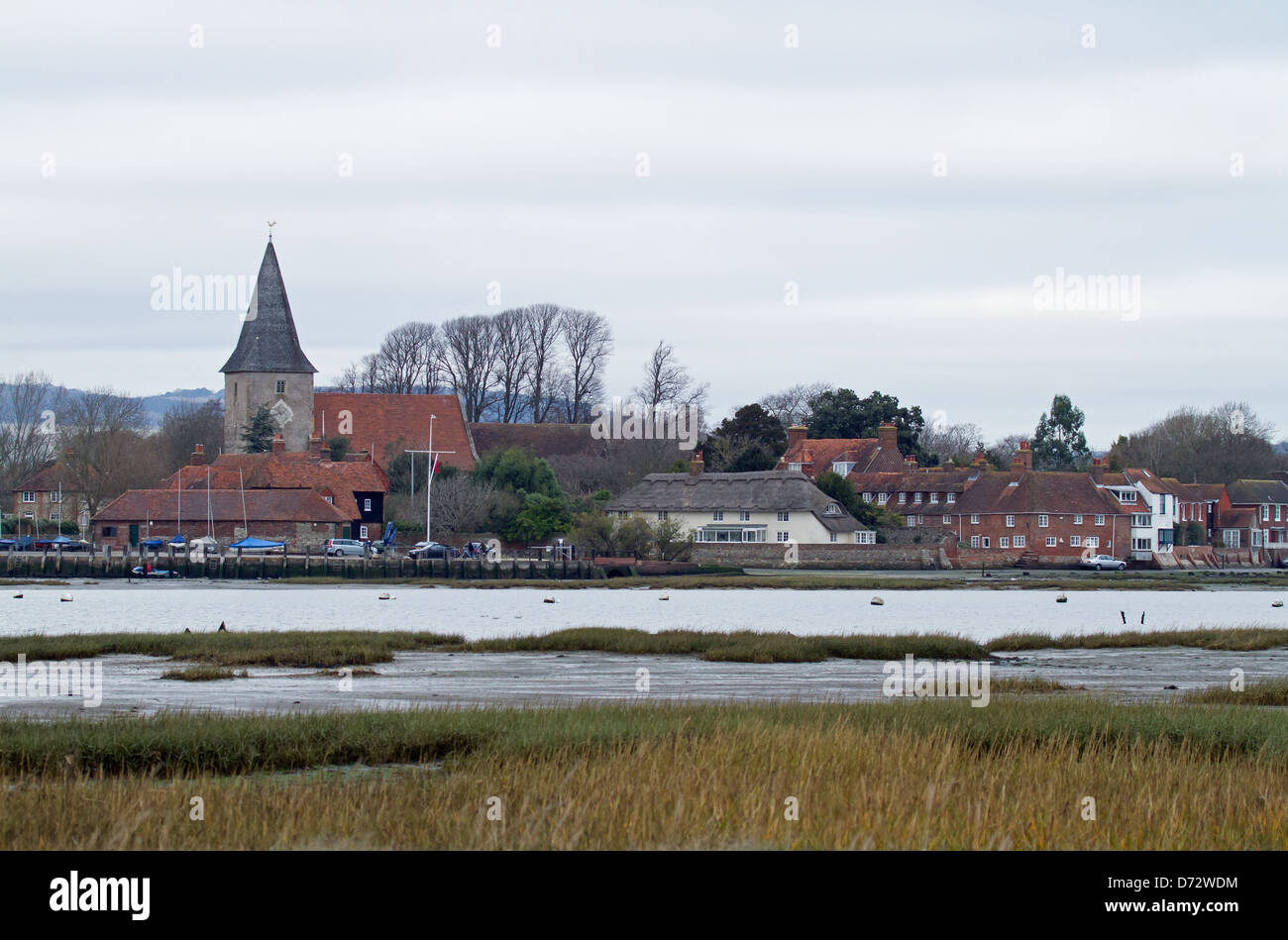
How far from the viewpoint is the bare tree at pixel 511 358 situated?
455 ft

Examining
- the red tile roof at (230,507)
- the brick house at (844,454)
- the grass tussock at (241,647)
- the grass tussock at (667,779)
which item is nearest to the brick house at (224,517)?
the red tile roof at (230,507)

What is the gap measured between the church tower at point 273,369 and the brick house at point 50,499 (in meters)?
13.2

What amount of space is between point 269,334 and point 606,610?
70022 millimetres

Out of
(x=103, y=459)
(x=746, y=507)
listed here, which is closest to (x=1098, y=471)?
(x=746, y=507)

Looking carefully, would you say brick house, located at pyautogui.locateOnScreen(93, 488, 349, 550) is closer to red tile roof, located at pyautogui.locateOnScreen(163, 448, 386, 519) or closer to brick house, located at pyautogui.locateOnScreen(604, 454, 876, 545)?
red tile roof, located at pyautogui.locateOnScreen(163, 448, 386, 519)

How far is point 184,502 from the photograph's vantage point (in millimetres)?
104375

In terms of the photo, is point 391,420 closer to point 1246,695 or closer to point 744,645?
point 744,645

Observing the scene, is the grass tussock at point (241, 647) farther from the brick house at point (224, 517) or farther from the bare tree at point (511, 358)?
the bare tree at point (511, 358)

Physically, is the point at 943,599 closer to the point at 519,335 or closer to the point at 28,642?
the point at 28,642

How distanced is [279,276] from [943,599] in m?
70.1

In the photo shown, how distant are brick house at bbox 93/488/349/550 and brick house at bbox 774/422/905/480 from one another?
1474 inches

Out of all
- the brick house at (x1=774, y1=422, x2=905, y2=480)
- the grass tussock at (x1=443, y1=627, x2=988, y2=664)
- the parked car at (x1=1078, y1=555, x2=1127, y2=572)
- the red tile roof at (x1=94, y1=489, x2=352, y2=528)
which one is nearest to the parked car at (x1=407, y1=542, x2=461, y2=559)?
the red tile roof at (x1=94, y1=489, x2=352, y2=528)

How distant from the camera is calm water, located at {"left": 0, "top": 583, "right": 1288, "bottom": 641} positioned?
51812mm
